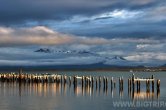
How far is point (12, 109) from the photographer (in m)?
48.4

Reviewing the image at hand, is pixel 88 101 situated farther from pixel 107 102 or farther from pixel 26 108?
pixel 26 108

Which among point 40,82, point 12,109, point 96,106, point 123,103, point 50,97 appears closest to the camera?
point 12,109

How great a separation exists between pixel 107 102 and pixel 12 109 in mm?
12644

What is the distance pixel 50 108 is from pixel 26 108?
8.16 feet

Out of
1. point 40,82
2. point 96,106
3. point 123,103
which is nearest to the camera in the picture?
point 96,106

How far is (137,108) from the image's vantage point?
49.1m

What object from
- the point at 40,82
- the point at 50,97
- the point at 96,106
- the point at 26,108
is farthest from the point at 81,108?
the point at 40,82

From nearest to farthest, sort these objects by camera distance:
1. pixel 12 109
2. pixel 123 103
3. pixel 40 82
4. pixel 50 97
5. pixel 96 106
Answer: pixel 12 109
pixel 96 106
pixel 123 103
pixel 50 97
pixel 40 82

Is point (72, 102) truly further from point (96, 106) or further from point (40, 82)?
point (40, 82)

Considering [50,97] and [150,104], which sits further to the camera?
[50,97]

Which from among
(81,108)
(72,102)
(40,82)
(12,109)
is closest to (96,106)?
(81,108)

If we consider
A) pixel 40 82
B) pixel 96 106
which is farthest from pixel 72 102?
pixel 40 82

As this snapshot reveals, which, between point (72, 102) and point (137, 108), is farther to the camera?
point (72, 102)

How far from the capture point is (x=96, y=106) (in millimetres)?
51812
